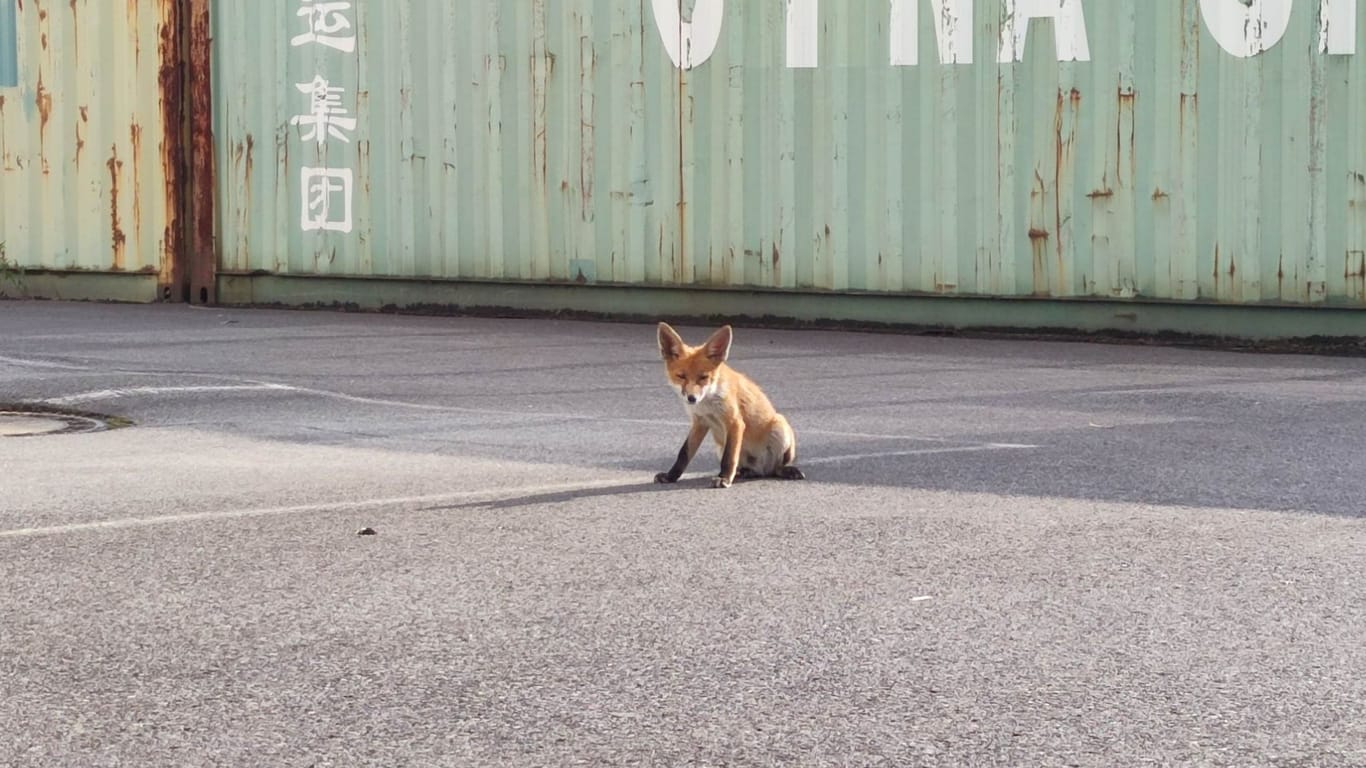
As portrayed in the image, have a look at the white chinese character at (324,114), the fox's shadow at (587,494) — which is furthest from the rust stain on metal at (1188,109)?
the white chinese character at (324,114)

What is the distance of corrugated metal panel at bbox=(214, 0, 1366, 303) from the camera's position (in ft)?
43.5

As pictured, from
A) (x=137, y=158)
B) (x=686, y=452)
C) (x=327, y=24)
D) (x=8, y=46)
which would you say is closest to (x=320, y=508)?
(x=686, y=452)

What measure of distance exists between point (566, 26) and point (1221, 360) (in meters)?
6.02

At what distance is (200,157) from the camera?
59.0ft

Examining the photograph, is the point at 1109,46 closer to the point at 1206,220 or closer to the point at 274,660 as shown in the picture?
the point at 1206,220

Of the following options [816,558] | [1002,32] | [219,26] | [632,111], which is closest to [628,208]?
[632,111]

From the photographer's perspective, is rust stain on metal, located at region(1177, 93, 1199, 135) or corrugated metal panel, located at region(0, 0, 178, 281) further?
corrugated metal panel, located at region(0, 0, 178, 281)

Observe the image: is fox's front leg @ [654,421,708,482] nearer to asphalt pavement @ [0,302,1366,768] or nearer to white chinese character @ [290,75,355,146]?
asphalt pavement @ [0,302,1366,768]

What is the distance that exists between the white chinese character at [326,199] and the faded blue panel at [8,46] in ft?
11.0

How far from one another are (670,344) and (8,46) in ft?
43.2

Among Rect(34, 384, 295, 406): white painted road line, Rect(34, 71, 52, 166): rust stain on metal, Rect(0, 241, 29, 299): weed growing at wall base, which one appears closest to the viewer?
Rect(34, 384, 295, 406): white painted road line

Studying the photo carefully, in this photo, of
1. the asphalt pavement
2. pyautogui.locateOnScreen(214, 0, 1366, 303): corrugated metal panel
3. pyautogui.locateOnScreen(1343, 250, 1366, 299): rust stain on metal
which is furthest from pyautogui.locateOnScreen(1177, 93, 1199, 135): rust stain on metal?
the asphalt pavement

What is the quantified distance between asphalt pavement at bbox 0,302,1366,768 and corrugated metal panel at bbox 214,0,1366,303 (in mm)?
2928

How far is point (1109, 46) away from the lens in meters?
13.7
